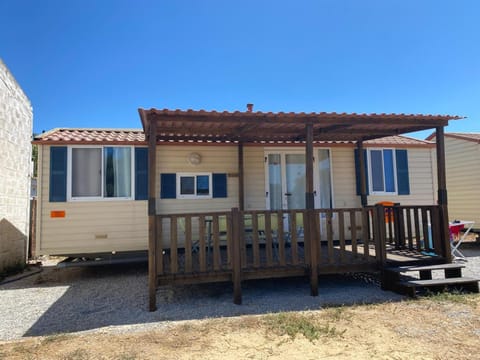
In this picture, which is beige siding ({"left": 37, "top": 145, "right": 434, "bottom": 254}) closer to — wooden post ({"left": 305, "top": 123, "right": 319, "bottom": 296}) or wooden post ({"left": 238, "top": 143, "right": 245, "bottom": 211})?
wooden post ({"left": 238, "top": 143, "right": 245, "bottom": 211})

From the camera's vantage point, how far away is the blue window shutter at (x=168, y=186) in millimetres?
5875

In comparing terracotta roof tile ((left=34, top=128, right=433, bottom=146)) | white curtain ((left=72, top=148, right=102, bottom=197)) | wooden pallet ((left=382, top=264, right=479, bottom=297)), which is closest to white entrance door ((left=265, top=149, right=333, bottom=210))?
terracotta roof tile ((left=34, top=128, right=433, bottom=146))

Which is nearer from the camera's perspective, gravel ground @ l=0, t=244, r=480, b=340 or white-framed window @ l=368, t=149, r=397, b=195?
gravel ground @ l=0, t=244, r=480, b=340

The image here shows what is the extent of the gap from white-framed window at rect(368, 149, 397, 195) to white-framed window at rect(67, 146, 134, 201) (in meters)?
5.17

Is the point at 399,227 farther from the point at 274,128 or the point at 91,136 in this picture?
the point at 91,136

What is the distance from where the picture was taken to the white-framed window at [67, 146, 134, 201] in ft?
18.1

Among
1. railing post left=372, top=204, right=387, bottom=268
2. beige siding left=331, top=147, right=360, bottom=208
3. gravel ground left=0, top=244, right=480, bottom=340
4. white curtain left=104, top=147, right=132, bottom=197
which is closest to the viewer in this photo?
gravel ground left=0, top=244, right=480, bottom=340

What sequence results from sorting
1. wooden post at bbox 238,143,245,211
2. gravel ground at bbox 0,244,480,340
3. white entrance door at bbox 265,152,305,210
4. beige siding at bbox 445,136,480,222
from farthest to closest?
beige siding at bbox 445,136,480,222, white entrance door at bbox 265,152,305,210, wooden post at bbox 238,143,245,211, gravel ground at bbox 0,244,480,340

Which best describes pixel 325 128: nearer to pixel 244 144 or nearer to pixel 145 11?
pixel 244 144

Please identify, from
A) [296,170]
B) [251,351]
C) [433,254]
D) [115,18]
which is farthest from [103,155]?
[433,254]

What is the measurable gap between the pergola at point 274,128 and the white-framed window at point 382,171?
0.78m

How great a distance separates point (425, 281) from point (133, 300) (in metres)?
4.04

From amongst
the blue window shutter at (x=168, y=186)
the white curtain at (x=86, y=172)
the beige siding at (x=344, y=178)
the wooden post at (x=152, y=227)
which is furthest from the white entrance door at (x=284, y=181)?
the white curtain at (x=86, y=172)

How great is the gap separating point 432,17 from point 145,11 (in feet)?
24.2
